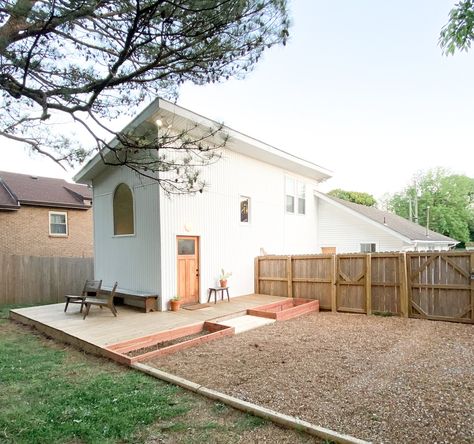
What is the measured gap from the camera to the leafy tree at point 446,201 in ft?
131

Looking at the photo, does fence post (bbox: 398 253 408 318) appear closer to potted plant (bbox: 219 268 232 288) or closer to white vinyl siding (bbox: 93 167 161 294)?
potted plant (bbox: 219 268 232 288)

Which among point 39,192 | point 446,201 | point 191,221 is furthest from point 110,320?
point 446,201

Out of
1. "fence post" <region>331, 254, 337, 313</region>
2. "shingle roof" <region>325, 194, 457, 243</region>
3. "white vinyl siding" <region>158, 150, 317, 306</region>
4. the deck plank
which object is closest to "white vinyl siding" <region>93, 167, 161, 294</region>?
"white vinyl siding" <region>158, 150, 317, 306</region>

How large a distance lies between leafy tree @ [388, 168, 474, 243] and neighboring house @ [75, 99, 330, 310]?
33429 mm

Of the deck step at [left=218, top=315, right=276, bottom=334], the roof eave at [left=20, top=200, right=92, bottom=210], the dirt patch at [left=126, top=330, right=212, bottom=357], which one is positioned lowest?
the deck step at [left=218, top=315, right=276, bottom=334]

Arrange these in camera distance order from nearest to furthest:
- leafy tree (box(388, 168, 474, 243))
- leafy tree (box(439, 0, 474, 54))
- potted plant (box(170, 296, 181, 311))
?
leafy tree (box(439, 0, 474, 54)), potted plant (box(170, 296, 181, 311)), leafy tree (box(388, 168, 474, 243))

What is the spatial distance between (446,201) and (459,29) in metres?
47.5

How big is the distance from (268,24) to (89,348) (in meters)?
6.00

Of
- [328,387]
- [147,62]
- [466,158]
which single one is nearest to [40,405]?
[328,387]

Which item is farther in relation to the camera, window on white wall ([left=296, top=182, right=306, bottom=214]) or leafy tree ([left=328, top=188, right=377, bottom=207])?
leafy tree ([left=328, top=188, right=377, bottom=207])

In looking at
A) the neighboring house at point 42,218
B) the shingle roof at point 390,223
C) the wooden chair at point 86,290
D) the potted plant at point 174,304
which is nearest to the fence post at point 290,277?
the potted plant at point 174,304

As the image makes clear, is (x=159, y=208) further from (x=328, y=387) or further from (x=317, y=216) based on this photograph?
(x=317, y=216)

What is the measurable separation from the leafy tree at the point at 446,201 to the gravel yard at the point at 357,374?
124ft

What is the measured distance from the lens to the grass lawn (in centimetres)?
310
